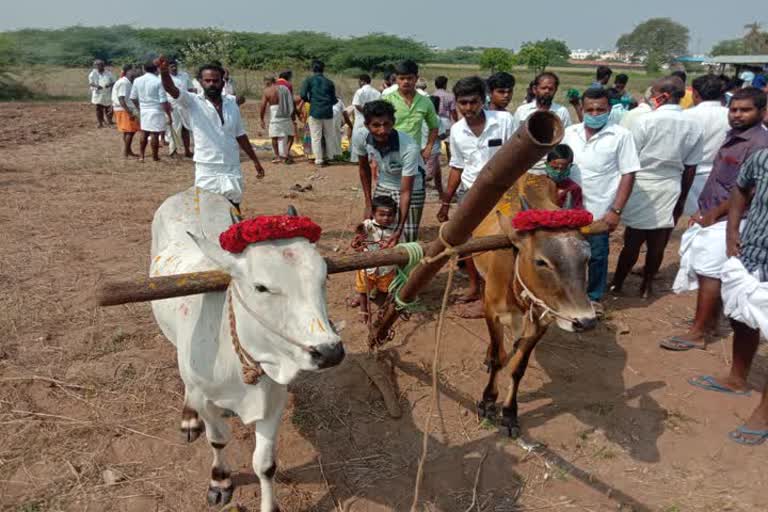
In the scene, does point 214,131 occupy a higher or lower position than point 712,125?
lower

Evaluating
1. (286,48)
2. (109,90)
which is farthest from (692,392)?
(286,48)

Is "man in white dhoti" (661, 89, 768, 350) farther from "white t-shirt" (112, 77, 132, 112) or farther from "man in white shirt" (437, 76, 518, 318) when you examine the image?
"white t-shirt" (112, 77, 132, 112)

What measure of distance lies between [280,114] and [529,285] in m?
9.01

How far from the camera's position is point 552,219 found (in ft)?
9.66

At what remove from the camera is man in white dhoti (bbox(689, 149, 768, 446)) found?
3525mm

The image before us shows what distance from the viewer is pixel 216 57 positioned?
2303 centimetres

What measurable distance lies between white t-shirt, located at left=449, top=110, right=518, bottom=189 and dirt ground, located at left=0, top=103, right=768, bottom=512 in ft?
4.51

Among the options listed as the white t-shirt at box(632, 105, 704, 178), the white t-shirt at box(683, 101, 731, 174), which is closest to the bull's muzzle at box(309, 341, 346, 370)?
the white t-shirt at box(632, 105, 704, 178)

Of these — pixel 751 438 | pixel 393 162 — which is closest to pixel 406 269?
pixel 393 162

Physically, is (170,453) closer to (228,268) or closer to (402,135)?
(228,268)

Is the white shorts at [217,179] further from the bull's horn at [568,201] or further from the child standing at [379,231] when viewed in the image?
→ the bull's horn at [568,201]

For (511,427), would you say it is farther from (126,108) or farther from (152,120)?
(126,108)

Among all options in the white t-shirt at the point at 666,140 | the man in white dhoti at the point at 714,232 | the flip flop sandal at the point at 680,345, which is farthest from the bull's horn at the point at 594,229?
the white t-shirt at the point at 666,140

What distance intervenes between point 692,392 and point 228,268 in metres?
3.70
